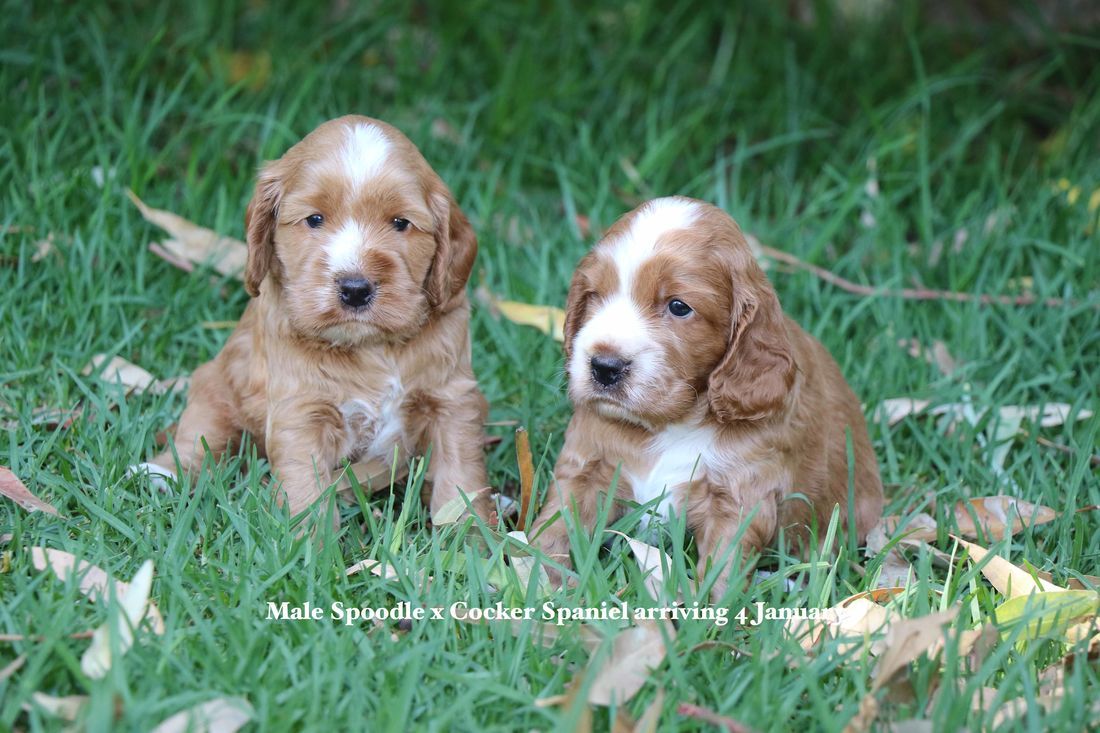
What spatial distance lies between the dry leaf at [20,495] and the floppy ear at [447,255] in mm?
1363

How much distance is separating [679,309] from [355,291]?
3.29ft

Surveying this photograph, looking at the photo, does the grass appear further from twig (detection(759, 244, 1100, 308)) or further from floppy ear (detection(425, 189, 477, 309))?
floppy ear (detection(425, 189, 477, 309))

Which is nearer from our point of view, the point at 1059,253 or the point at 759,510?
the point at 759,510

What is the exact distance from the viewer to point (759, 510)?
4.01 m

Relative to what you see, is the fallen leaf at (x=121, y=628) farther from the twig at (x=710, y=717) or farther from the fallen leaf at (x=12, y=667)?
the twig at (x=710, y=717)

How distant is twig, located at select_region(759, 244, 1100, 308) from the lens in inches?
229

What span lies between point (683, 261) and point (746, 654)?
1166mm

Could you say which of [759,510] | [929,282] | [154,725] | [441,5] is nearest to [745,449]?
[759,510]

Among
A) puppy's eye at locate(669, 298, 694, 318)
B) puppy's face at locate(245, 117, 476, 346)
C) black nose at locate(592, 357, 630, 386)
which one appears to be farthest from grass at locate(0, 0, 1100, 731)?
puppy's eye at locate(669, 298, 694, 318)

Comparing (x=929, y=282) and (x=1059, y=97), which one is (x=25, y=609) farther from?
(x=1059, y=97)

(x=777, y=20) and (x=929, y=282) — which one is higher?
(x=777, y=20)

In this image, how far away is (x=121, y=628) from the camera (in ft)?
10.9

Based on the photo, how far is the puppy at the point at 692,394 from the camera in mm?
3869

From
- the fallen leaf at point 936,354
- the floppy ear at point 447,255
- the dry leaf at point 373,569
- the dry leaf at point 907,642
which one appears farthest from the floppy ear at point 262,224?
the fallen leaf at point 936,354
